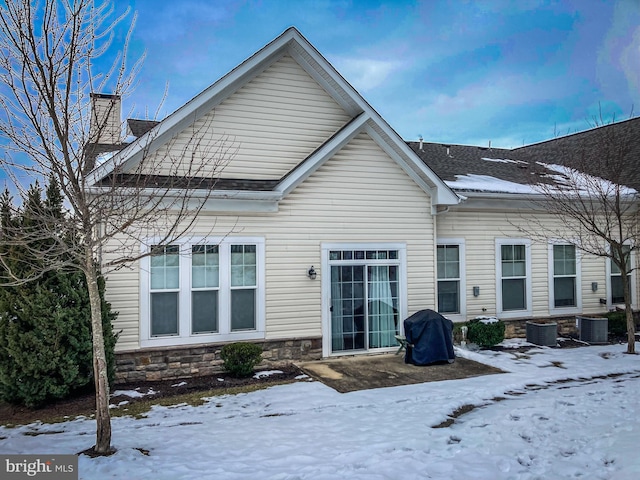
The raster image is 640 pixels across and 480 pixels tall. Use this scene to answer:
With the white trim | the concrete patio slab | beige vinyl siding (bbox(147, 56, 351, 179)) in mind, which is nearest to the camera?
the concrete patio slab

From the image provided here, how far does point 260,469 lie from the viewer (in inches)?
190

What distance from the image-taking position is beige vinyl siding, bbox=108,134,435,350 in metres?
9.47

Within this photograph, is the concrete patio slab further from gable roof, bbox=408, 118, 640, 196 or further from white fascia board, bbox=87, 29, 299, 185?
white fascia board, bbox=87, 29, 299, 185

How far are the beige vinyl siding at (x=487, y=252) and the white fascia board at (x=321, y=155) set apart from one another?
10.9 ft

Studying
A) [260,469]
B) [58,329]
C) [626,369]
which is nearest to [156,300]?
[58,329]

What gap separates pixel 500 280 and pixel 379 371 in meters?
5.01

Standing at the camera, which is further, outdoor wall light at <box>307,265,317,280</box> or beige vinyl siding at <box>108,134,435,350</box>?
outdoor wall light at <box>307,265,317,280</box>

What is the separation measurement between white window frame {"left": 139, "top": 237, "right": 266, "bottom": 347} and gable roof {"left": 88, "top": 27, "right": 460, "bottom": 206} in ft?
4.50

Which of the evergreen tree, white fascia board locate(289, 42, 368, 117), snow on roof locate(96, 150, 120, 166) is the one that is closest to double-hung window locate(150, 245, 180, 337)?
the evergreen tree

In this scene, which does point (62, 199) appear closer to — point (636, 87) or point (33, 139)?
point (33, 139)

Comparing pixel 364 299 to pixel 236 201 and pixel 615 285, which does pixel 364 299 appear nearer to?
pixel 236 201

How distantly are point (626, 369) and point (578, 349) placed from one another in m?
1.93

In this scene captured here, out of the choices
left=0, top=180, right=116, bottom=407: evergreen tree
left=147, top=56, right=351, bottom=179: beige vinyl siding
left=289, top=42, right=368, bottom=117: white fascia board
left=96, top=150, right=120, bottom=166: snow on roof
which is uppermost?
left=289, top=42, right=368, bottom=117: white fascia board

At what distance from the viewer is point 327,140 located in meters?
10.1
